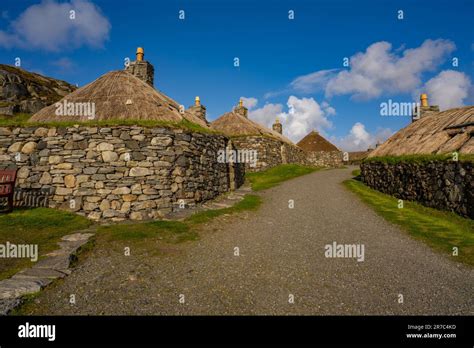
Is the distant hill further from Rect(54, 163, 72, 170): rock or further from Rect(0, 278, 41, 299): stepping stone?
Rect(0, 278, 41, 299): stepping stone

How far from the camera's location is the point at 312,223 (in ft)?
32.3

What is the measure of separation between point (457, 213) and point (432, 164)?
8.15 ft

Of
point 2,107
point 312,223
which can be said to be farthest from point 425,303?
point 2,107

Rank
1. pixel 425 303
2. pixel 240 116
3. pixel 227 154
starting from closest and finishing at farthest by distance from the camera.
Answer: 1. pixel 425 303
2. pixel 227 154
3. pixel 240 116

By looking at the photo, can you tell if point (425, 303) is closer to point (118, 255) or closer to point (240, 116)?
point (118, 255)

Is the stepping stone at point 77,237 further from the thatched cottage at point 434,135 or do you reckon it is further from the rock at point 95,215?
the thatched cottage at point 434,135

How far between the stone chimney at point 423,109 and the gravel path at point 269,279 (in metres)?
13.9

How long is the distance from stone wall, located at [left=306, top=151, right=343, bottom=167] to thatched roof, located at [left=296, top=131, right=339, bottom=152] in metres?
2.16

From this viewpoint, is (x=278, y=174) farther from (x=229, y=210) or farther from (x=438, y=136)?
(x=229, y=210)

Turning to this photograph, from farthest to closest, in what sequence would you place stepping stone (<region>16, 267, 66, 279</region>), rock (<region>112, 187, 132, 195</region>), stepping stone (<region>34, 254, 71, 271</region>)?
rock (<region>112, 187, 132, 195</region>), stepping stone (<region>34, 254, 71, 271</region>), stepping stone (<region>16, 267, 66, 279</region>)

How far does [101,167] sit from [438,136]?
15.1m

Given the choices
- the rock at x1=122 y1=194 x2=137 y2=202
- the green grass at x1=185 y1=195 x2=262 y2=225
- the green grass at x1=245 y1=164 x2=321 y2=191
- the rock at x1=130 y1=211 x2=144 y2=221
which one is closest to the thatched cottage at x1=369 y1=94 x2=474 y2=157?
the green grass at x1=245 y1=164 x2=321 y2=191

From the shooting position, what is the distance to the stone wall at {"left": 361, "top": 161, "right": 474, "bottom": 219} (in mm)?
9766

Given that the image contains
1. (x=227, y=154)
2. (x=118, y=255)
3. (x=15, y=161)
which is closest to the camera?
(x=118, y=255)
